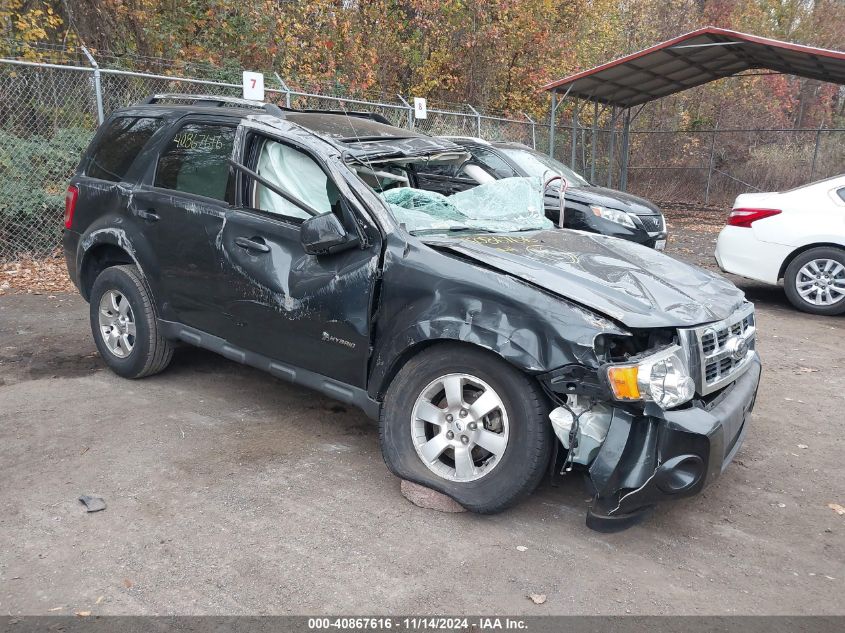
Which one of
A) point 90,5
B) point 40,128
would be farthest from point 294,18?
point 40,128

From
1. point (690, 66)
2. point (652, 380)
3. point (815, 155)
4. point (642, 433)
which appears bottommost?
point (642, 433)

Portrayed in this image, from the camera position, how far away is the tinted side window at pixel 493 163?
9.12m

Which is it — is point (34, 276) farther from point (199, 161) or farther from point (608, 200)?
point (608, 200)

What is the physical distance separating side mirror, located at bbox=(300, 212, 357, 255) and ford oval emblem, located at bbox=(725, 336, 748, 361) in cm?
193

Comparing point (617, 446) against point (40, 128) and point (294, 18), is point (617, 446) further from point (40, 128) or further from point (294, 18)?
point (294, 18)

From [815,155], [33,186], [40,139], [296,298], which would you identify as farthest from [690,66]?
[296,298]

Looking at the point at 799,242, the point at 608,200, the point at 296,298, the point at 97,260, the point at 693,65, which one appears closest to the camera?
the point at 296,298

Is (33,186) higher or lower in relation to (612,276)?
higher

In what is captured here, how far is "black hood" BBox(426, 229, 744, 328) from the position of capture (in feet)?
10.6

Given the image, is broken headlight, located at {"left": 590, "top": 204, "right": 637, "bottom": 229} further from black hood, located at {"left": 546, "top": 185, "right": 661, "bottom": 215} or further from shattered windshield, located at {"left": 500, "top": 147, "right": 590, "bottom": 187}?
shattered windshield, located at {"left": 500, "top": 147, "right": 590, "bottom": 187}

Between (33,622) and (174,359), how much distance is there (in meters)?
3.12

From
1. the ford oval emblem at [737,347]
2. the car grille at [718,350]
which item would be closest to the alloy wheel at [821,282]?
the car grille at [718,350]

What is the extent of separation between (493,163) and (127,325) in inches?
221

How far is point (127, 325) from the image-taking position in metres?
5.00
